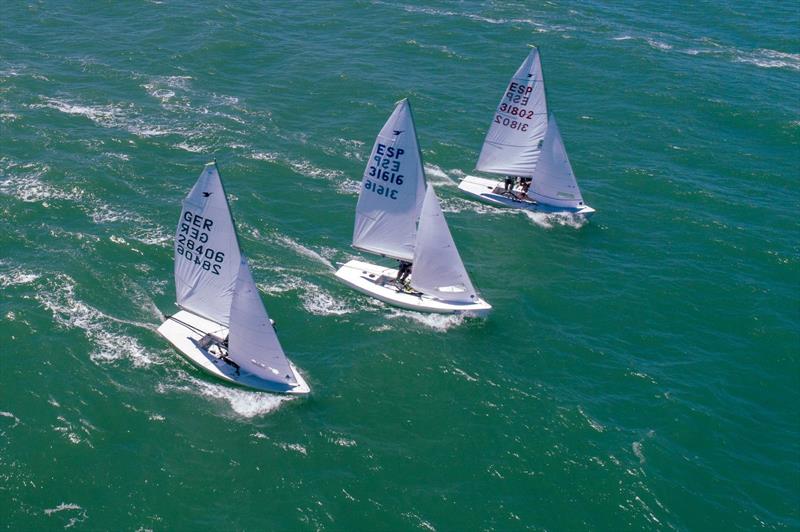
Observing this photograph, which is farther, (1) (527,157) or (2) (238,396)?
(1) (527,157)

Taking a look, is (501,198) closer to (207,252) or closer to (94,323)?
(207,252)

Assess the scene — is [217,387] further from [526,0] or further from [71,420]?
[526,0]

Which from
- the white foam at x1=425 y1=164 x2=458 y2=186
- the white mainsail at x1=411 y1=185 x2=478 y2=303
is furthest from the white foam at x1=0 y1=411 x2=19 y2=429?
the white foam at x1=425 y1=164 x2=458 y2=186

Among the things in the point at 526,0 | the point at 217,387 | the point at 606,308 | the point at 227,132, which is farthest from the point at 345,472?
the point at 526,0

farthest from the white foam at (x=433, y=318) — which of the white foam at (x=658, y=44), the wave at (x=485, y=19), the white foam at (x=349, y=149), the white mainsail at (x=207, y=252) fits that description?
the white foam at (x=658, y=44)

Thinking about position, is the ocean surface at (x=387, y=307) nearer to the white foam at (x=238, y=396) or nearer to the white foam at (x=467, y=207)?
the white foam at (x=238, y=396)

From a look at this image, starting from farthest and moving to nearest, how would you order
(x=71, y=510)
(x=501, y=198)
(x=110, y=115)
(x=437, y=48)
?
(x=437, y=48)
(x=110, y=115)
(x=501, y=198)
(x=71, y=510)

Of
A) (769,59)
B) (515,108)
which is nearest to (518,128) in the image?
(515,108)
